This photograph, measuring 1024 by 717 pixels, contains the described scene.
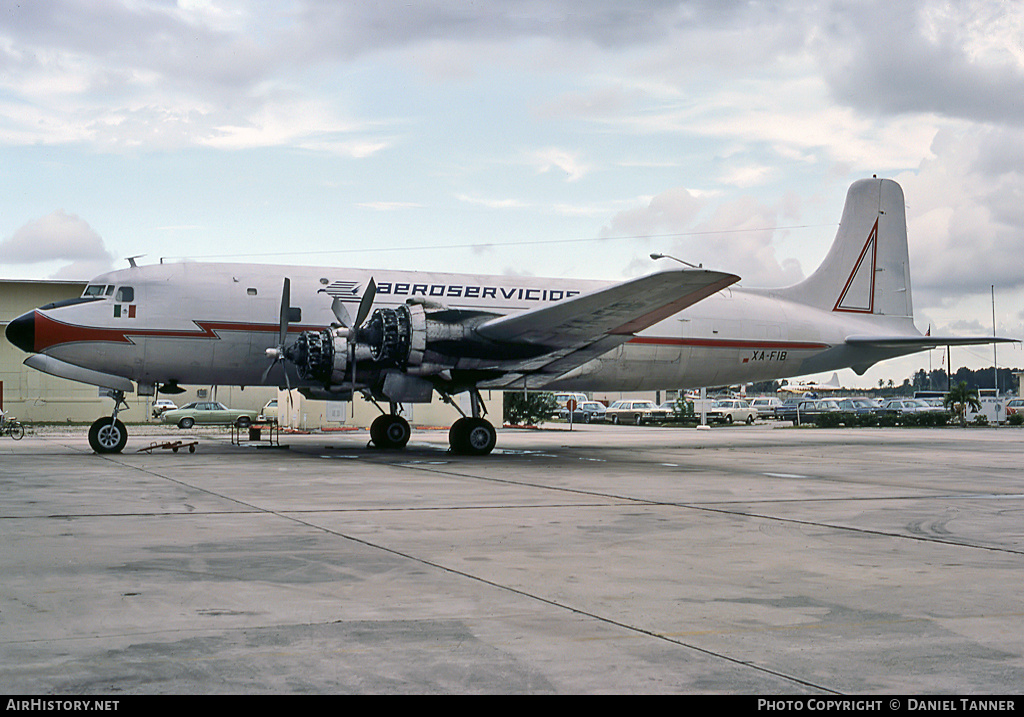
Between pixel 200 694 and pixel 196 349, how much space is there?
2043 centimetres

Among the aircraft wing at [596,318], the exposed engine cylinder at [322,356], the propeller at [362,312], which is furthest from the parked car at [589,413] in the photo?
the exposed engine cylinder at [322,356]

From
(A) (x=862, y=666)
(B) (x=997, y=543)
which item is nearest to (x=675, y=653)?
(A) (x=862, y=666)

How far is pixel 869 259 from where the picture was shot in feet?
106

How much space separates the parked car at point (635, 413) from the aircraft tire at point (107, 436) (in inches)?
1499

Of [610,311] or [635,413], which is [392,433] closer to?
[610,311]

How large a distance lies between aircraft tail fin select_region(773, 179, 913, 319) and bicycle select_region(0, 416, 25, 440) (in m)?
30.8

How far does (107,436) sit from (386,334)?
25.9ft

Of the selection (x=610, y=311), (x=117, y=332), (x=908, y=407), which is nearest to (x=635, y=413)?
(x=908, y=407)

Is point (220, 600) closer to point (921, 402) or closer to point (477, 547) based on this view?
point (477, 547)

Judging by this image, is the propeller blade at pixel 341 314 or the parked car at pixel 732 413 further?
the parked car at pixel 732 413

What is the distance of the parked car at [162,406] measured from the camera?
198ft

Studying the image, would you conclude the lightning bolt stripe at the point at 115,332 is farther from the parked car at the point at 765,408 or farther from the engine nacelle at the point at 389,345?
the parked car at the point at 765,408

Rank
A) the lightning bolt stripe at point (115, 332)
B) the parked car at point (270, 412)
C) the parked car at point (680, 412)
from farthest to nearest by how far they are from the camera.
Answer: the parked car at point (680, 412) < the parked car at point (270, 412) < the lightning bolt stripe at point (115, 332)

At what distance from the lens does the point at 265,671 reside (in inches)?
192
